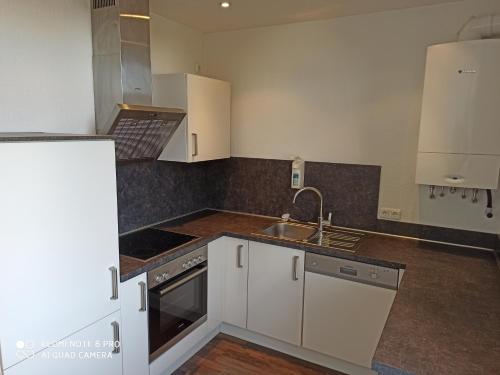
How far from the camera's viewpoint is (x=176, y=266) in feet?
7.19

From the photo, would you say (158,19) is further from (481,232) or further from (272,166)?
(481,232)

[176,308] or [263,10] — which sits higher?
[263,10]

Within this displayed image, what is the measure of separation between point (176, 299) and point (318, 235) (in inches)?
43.5

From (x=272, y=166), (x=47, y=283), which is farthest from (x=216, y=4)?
(x=47, y=283)

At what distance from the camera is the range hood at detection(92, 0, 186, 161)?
2018 mm

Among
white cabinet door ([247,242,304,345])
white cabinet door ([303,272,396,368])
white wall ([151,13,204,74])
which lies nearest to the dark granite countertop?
white wall ([151,13,204,74])

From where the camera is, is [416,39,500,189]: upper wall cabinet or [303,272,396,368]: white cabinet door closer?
[416,39,500,189]: upper wall cabinet

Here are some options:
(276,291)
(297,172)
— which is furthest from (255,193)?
(276,291)

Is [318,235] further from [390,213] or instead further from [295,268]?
[390,213]

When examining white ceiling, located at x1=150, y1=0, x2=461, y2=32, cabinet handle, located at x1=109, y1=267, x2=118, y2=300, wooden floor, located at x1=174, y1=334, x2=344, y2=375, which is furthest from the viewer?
wooden floor, located at x1=174, y1=334, x2=344, y2=375

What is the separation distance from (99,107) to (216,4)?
1026 millimetres

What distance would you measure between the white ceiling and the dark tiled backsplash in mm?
1081

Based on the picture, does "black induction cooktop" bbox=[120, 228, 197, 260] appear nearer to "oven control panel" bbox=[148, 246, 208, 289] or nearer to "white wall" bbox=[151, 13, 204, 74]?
"oven control panel" bbox=[148, 246, 208, 289]

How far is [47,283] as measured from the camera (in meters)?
1.42
